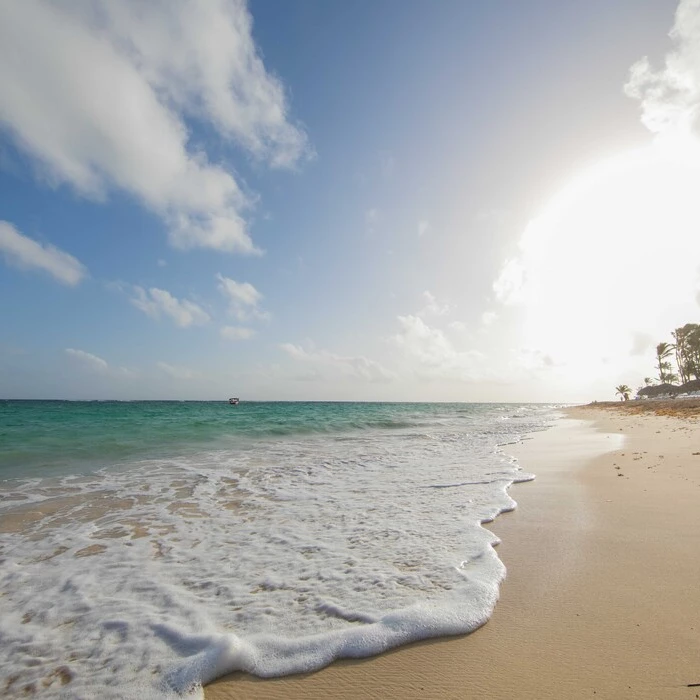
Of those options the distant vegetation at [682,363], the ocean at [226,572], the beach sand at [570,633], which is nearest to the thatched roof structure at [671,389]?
the distant vegetation at [682,363]

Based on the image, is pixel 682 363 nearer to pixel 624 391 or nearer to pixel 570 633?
pixel 624 391

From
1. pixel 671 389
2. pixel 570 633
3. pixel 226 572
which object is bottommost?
pixel 226 572

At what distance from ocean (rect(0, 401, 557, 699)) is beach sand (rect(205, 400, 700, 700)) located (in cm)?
16

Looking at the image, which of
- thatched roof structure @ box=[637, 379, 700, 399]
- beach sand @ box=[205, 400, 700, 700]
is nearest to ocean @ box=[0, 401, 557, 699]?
beach sand @ box=[205, 400, 700, 700]

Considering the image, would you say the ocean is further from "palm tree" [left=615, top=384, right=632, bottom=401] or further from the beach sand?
"palm tree" [left=615, top=384, right=632, bottom=401]

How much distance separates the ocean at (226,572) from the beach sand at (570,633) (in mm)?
161

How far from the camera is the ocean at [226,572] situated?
2.67 metres

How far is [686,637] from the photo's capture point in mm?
2545

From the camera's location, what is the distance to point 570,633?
8.81 ft

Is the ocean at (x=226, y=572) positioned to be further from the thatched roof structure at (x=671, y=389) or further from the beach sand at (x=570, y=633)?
the thatched roof structure at (x=671, y=389)

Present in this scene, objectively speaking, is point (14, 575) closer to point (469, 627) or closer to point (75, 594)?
point (75, 594)

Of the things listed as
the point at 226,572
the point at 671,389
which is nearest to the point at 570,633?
the point at 226,572

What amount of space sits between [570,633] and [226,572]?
126 inches

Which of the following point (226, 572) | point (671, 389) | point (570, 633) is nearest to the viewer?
point (570, 633)
